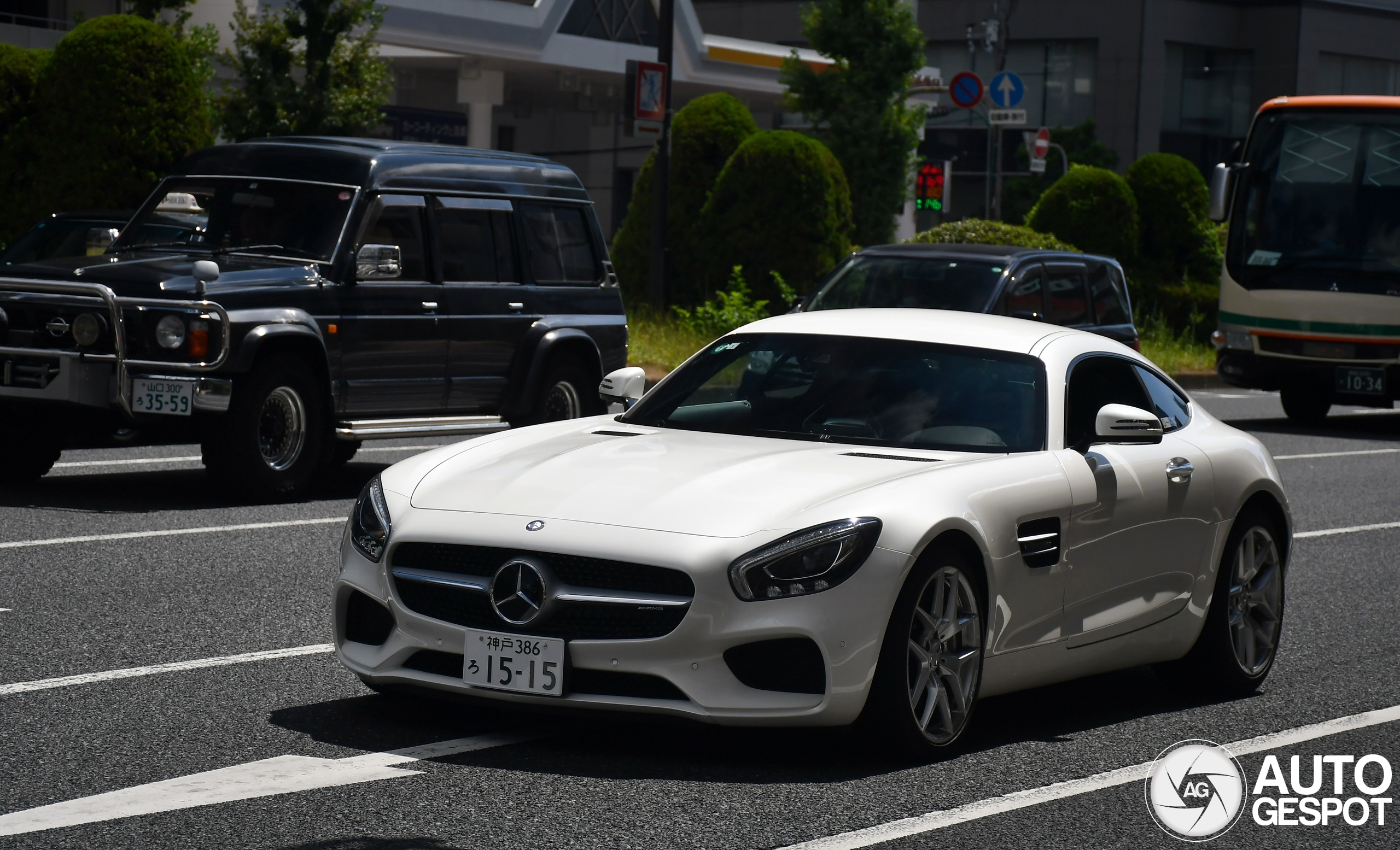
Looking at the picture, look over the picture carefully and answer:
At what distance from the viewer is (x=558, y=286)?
1399 centimetres

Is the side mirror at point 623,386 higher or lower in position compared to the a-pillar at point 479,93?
lower

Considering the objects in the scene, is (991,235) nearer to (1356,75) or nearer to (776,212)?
(776,212)

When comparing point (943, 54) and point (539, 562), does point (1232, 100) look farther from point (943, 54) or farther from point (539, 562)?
point (539, 562)

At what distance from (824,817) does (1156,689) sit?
2.72 metres

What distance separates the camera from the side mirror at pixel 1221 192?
72.3 feet

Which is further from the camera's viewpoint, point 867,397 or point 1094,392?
point 1094,392

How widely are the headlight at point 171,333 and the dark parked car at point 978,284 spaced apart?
5898 mm

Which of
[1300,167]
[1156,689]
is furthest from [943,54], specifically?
[1156,689]

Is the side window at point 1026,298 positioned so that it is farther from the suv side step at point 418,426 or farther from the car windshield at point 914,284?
the suv side step at point 418,426

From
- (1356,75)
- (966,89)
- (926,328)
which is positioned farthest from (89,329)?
(1356,75)

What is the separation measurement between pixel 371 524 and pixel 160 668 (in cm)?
137

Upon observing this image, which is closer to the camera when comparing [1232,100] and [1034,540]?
[1034,540]

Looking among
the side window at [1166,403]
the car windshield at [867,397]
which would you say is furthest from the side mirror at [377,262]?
the side window at [1166,403]

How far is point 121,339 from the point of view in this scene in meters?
11.3
